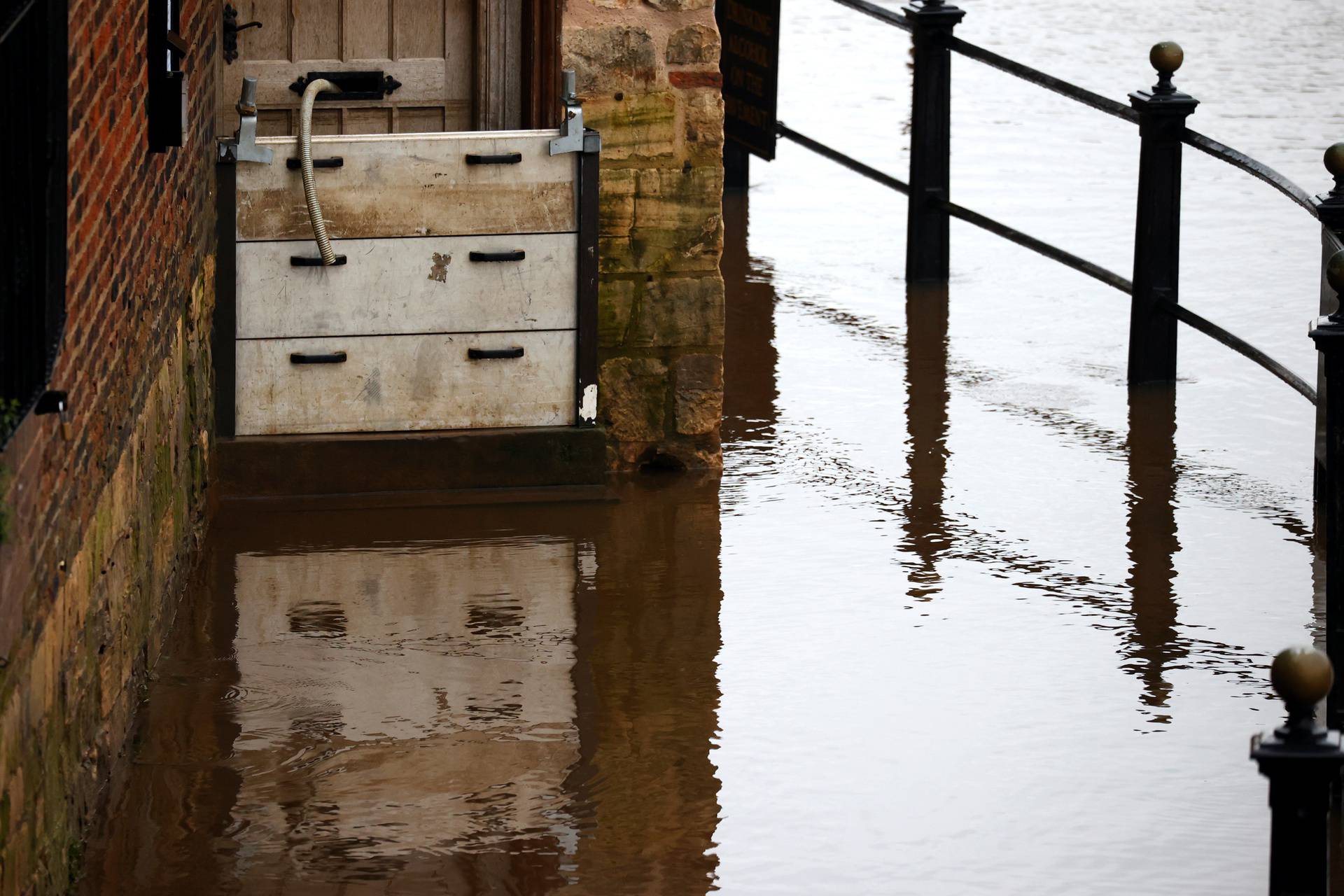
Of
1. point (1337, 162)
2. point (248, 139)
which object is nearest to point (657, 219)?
point (248, 139)

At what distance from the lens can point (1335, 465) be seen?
199 inches

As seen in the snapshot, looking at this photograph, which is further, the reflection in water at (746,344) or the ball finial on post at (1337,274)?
the reflection in water at (746,344)

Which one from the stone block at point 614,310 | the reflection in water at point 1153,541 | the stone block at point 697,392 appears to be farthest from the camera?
the stone block at point 697,392

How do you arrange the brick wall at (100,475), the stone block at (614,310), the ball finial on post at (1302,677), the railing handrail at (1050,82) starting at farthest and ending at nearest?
1. the railing handrail at (1050,82)
2. the stone block at (614,310)
3. the brick wall at (100,475)
4. the ball finial on post at (1302,677)

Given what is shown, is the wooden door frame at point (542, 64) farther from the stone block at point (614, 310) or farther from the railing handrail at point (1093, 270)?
the railing handrail at point (1093, 270)

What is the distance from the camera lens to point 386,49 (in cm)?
763

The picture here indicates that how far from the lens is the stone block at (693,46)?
7.24 meters

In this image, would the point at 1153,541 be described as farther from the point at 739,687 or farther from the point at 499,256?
the point at 499,256

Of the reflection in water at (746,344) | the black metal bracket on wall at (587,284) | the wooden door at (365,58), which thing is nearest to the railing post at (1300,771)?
the black metal bracket on wall at (587,284)

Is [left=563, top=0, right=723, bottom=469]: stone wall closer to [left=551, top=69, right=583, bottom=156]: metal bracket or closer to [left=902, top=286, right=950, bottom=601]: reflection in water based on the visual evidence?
[left=551, top=69, right=583, bottom=156]: metal bracket

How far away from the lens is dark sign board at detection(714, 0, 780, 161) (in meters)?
10.6

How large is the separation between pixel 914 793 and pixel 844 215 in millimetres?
7506

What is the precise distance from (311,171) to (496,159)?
0.59 metres

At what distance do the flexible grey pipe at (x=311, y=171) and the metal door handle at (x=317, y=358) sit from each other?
309 mm
